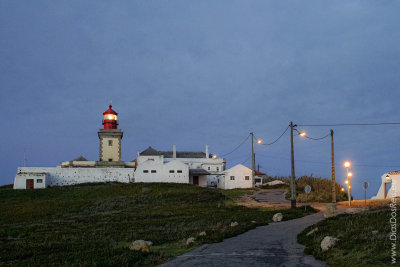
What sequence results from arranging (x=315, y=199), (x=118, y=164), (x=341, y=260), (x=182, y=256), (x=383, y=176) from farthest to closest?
(x=118, y=164), (x=383, y=176), (x=315, y=199), (x=182, y=256), (x=341, y=260)

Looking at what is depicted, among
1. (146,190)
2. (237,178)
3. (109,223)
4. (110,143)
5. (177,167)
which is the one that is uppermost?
(110,143)

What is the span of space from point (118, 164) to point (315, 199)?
122ft

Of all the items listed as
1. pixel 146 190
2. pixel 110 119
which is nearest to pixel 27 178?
pixel 110 119

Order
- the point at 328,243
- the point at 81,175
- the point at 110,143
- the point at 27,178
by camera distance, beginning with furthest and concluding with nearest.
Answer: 1. the point at 110,143
2. the point at 81,175
3. the point at 27,178
4. the point at 328,243

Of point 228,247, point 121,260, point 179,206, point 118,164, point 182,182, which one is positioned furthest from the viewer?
point 118,164

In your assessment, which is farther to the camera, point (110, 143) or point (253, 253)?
point (110, 143)

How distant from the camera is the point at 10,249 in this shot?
1501 cm

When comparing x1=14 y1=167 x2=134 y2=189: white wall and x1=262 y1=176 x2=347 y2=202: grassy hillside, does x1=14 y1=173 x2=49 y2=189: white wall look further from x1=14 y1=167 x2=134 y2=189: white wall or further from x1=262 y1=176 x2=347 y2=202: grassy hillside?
x1=262 y1=176 x2=347 y2=202: grassy hillside

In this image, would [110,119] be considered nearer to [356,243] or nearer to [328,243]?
[328,243]

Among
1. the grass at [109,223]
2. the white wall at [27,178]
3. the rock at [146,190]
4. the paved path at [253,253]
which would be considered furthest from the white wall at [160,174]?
the paved path at [253,253]

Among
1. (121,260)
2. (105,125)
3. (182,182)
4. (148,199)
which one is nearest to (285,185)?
(182,182)

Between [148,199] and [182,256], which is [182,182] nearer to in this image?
[148,199]

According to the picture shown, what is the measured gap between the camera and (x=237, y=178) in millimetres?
56594

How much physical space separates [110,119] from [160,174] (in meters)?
16.9
